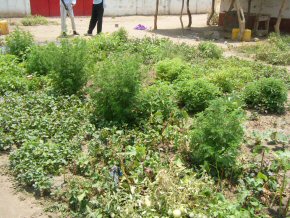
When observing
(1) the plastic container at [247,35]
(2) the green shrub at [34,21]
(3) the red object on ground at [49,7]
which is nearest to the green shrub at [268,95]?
(1) the plastic container at [247,35]

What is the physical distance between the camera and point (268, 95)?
18.6 ft

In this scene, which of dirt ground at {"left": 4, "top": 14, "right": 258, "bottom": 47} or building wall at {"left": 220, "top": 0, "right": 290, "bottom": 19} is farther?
building wall at {"left": 220, "top": 0, "right": 290, "bottom": 19}

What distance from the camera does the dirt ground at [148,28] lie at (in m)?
12.3

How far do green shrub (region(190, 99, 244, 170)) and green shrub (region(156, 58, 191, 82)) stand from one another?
2.42 metres

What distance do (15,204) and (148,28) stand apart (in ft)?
41.3

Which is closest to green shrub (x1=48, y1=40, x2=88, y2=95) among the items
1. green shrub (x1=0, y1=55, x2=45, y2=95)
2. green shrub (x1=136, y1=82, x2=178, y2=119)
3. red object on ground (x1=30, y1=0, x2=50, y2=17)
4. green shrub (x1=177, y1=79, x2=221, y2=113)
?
green shrub (x1=0, y1=55, x2=45, y2=95)

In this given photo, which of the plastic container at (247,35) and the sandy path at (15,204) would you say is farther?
the plastic container at (247,35)

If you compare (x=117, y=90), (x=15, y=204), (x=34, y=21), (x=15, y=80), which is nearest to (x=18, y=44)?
(x=15, y=80)

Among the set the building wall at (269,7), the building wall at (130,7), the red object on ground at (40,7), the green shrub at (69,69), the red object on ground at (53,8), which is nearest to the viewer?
the green shrub at (69,69)

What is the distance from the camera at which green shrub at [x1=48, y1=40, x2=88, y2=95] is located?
5.52 metres

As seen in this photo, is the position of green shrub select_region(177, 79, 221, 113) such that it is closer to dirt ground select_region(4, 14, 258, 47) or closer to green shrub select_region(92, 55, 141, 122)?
green shrub select_region(92, 55, 141, 122)

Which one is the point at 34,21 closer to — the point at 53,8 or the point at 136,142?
the point at 53,8

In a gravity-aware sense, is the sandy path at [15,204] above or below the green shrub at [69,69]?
below

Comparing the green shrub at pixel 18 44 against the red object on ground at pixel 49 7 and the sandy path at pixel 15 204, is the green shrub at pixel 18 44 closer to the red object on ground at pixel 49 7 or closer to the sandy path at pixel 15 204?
the sandy path at pixel 15 204
